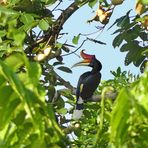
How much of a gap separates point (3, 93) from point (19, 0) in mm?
1759

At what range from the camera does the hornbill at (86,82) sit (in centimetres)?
278

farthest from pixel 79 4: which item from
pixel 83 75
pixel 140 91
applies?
pixel 140 91

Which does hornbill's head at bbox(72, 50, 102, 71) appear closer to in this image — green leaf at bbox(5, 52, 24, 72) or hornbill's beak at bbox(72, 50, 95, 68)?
hornbill's beak at bbox(72, 50, 95, 68)

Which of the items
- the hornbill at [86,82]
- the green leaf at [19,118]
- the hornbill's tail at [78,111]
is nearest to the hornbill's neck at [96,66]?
the hornbill at [86,82]

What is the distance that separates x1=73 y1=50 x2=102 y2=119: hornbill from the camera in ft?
9.10

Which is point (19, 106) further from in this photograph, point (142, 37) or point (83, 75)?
point (83, 75)

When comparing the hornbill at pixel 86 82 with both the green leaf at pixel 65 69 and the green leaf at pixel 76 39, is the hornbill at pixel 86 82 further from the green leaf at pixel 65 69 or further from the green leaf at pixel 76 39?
the green leaf at pixel 76 39

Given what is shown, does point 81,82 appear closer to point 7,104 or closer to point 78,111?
point 78,111

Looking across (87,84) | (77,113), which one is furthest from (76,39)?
(87,84)

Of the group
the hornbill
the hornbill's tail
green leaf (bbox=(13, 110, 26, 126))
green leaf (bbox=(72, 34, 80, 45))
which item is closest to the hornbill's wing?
the hornbill

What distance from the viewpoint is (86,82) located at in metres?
3.30

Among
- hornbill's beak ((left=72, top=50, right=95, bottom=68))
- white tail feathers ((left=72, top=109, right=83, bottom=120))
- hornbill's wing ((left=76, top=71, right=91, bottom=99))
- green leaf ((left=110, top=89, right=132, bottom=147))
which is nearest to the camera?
green leaf ((left=110, top=89, right=132, bottom=147))

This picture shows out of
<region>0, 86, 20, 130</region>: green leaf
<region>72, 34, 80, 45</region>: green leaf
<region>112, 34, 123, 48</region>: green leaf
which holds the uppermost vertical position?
<region>72, 34, 80, 45</region>: green leaf

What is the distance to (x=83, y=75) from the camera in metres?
3.53
